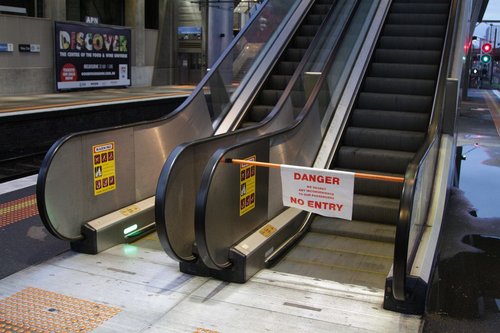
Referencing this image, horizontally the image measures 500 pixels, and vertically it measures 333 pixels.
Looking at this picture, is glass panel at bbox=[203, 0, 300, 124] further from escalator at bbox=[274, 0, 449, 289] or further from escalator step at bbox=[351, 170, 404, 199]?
escalator step at bbox=[351, 170, 404, 199]

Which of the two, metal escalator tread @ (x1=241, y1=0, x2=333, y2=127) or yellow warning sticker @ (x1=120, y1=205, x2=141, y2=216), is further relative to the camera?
metal escalator tread @ (x1=241, y1=0, x2=333, y2=127)

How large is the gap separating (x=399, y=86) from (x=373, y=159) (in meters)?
1.62

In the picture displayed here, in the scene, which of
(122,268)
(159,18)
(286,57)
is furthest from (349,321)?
(159,18)

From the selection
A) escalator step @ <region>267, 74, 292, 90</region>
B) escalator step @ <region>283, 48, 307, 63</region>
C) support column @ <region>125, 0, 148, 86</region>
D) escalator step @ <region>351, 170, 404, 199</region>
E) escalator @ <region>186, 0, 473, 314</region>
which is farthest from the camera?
support column @ <region>125, 0, 148, 86</region>

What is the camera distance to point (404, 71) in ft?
26.1

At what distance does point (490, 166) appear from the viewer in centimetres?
925

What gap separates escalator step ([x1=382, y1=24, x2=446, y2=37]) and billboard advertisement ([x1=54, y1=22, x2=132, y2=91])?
13.0m

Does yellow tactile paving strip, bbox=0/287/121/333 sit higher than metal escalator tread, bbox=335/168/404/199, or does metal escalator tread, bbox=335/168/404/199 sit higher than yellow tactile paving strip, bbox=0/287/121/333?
metal escalator tread, bbox=335/168/404/199

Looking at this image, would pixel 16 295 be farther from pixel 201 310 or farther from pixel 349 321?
pixel 349 321

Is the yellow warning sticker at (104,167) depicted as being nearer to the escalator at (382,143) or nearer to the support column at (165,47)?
the escalator at (382,143)

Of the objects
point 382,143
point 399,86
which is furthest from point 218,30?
point 382,143

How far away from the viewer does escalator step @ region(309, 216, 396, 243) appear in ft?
18.2

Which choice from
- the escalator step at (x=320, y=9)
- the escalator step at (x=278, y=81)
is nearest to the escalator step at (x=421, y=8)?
the escalator step at (x=320, y=9)

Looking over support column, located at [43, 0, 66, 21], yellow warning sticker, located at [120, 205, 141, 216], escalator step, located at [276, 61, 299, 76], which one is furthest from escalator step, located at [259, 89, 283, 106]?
support column, located at [43, 0, 66, 21]
